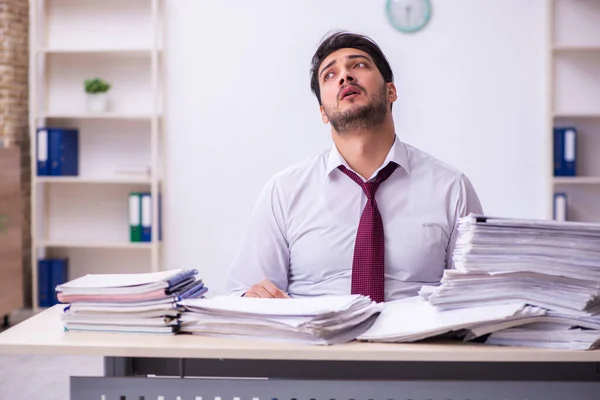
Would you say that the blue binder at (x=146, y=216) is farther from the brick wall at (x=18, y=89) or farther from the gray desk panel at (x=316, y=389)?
the gray desk panel at (x=316, y=389)

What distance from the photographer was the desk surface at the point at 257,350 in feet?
4.21

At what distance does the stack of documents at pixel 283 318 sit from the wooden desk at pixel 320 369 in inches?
1.1

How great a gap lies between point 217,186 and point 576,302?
3.79m

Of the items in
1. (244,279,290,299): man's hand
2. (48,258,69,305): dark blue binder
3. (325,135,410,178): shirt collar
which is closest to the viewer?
(244,279,290,299): man's hand

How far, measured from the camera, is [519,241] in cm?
133

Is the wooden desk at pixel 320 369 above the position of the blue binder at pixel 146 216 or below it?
below

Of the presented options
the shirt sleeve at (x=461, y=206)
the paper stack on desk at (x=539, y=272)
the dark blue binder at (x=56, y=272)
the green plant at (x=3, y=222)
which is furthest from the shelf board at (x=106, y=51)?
the paper stack on desk at (x=539, y=272)

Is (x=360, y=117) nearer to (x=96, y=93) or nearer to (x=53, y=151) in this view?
(x=96, y=93)

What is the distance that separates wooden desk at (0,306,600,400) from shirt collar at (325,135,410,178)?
2.66ft

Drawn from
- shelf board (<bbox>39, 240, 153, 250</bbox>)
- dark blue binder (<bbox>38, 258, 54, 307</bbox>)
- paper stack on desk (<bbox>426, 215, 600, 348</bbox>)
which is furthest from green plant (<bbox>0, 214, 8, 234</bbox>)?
paper stack on desk (<bbox>426, 215, 600, 348</bbox>)


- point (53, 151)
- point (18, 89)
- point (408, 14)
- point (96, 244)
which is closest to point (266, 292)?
point (96, 244)

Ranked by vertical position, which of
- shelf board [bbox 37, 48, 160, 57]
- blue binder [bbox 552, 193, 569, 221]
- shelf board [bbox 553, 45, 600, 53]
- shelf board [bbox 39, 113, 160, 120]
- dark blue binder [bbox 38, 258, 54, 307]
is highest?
shelf board [bbox 37, 48, 160, 57]

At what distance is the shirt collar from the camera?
2.15 metres

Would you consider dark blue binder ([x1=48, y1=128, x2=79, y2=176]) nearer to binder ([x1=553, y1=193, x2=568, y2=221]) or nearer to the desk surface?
binder ([x1=553, y1=193, x2=568, y2=221])
